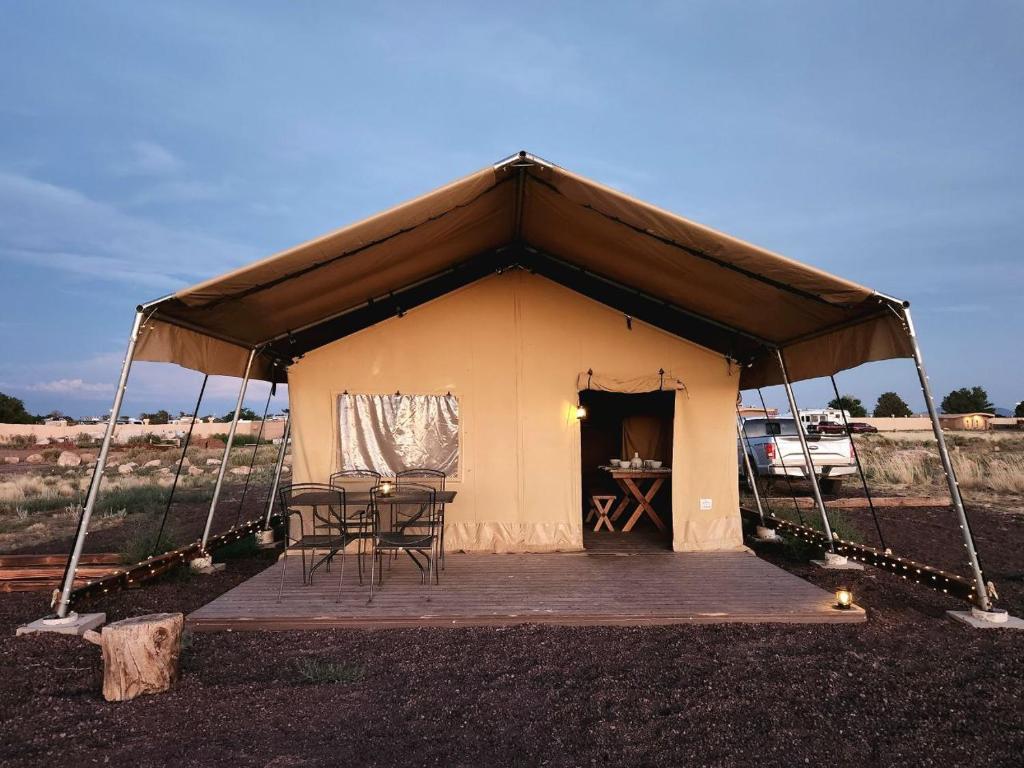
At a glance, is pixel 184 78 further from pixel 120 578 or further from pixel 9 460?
pixel 120 578

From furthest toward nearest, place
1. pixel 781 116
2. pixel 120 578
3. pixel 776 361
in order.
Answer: pixel 781 116, pixel 776 361, pixel 120 578

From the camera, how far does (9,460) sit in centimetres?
2112

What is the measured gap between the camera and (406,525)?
16.1 feet

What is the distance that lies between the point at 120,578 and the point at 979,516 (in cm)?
1037

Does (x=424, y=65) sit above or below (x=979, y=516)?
above

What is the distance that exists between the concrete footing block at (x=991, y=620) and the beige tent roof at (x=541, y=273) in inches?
70.0

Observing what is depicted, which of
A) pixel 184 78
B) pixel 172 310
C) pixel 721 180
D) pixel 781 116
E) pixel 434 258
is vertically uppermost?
pixel 721 180

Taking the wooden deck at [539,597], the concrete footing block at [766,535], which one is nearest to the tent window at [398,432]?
the wooden deck at [539,597]

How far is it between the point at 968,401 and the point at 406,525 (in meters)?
58.2

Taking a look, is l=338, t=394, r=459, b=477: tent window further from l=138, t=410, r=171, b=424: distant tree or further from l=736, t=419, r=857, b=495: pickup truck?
l=138, t=410, r=171, b=424: distant tree

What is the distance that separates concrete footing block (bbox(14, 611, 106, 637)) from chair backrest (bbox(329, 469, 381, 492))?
240cm

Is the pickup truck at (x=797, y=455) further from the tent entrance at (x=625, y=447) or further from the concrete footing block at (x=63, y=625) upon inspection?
the concrete footing block at (x=63, y=625)

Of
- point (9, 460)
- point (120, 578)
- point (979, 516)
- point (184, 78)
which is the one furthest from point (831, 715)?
point (9, 460)

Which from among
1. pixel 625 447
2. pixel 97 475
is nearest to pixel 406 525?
pixel 97 475
